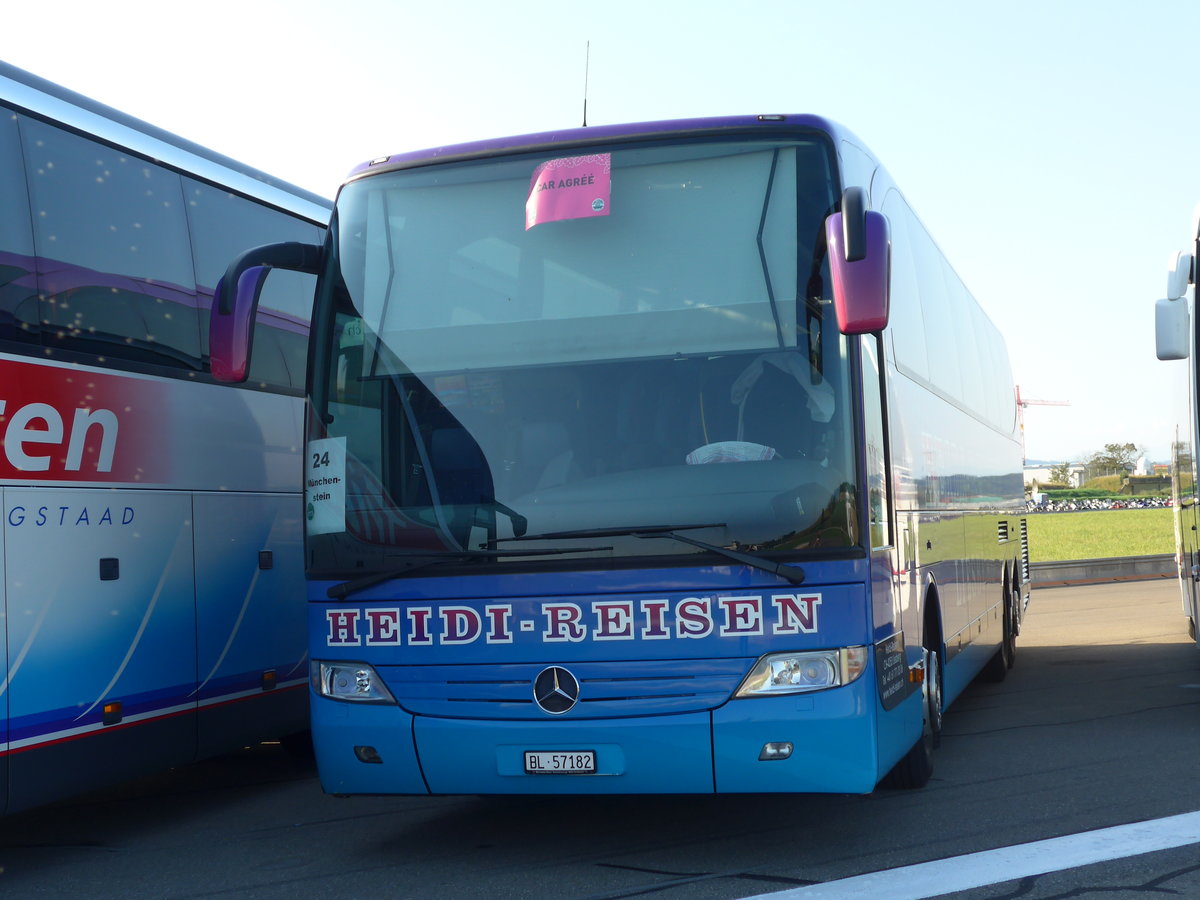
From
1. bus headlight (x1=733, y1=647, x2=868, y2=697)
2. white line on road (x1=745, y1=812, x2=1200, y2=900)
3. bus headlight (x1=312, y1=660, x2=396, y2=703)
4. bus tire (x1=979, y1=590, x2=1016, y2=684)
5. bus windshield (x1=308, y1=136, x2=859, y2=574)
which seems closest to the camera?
white line on road (x1=745, y1=812, x2=1200, y2=900)

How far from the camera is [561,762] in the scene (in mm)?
5945

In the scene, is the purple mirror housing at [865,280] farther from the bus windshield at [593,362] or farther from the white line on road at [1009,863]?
the white line on road at [1009,863]

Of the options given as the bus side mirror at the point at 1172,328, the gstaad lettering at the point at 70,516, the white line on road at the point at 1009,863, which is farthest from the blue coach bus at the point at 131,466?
the bus side mirror at the point at 1172,328

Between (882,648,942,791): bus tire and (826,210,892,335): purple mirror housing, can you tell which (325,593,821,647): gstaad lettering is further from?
(882,648,942,791): bus tire

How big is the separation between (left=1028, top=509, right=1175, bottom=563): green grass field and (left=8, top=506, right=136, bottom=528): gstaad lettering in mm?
25835

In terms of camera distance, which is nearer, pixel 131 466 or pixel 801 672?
pixel 801 672

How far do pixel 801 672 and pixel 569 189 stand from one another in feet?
7.79

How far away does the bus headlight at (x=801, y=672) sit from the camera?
583 centimetres

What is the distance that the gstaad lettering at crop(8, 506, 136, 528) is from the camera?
6406mm

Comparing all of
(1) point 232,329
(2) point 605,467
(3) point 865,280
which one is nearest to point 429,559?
(2) point 605,467

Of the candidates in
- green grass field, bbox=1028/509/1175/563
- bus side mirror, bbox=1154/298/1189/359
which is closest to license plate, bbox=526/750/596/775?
bus side mirror, bbox=1154/298/1189/359

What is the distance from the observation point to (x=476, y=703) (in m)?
6.11

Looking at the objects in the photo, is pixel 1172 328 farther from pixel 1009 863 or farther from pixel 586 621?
pixel 586 621

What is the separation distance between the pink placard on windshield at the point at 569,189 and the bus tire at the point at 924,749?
3.12 metres
